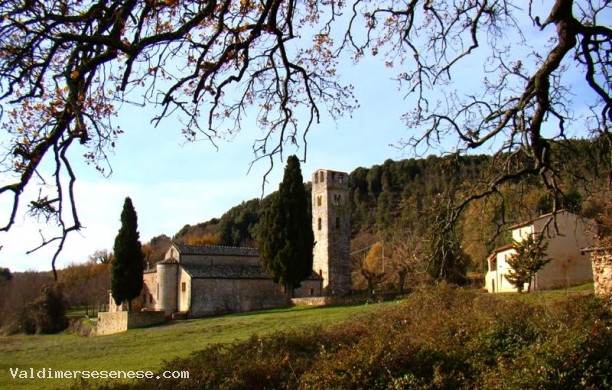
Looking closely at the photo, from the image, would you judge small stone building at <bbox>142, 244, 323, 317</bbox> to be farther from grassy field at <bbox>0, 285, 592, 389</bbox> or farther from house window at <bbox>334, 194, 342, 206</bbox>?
grassy field at <bbox>0, 285, 592, 389</bbox>

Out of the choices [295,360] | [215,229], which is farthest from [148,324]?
[215,229]

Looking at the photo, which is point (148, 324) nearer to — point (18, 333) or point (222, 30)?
point (18, 333)

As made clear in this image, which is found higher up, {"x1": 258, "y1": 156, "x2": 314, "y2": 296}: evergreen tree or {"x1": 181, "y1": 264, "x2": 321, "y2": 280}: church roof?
{"x1": 258, "y1": 156, "x2": 314, "y2": 296}: evergreen tree

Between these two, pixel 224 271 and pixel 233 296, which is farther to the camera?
pixel 224 271

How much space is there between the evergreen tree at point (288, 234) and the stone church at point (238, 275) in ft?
10.3

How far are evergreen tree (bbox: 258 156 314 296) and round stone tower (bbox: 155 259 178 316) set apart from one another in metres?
7.51

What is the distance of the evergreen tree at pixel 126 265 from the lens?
40.3m

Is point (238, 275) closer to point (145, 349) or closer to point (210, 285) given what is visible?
point (210, 285)

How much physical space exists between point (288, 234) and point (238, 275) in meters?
6.25

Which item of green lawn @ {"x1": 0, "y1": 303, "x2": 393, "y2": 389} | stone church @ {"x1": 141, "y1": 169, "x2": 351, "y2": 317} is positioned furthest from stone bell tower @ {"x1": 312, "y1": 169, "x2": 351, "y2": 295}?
green lawn @ {"x1": 0, "y1": 303, "x2": 393, "y2": 389}

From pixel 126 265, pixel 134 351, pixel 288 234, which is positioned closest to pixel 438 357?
pixel 134 351

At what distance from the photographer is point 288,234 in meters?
40.8

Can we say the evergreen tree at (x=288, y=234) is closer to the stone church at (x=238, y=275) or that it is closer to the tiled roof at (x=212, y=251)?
the stone church at (x=238, y=275)

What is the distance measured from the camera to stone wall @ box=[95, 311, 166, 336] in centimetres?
3859
